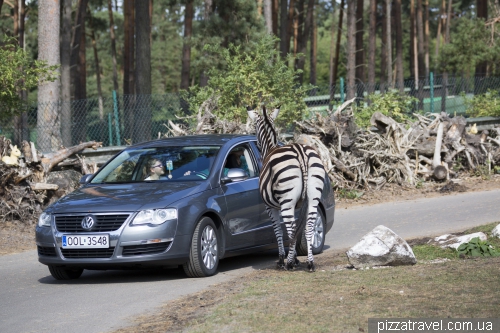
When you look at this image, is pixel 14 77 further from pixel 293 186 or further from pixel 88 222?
pixel 293 186

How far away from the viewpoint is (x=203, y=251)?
32.0 feet

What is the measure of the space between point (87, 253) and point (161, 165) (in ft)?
5.68

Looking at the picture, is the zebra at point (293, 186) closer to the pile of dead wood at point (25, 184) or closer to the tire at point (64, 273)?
the tire at point (64, 273)

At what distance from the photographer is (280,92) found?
20.5 meters

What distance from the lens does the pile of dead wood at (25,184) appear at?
49.5ft

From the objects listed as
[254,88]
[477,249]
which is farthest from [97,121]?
[477,249]

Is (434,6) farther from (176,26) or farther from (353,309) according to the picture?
(353,309)

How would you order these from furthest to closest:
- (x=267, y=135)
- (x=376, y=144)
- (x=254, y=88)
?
1. (x=254, y=88)
2. (x=376, y=144)
3. (x=267, y=135)

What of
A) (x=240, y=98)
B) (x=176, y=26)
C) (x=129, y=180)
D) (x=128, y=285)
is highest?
(x=176, y=26)

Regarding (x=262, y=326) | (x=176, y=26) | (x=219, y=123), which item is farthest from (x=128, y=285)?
(x=176, y=26)

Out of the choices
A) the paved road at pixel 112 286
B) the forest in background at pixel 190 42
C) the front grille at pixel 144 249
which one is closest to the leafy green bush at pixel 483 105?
the forest in background at pixel 190 42

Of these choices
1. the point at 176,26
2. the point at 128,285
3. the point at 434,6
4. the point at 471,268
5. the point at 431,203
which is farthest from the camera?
the point at 434,6

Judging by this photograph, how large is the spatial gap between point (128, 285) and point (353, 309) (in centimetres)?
352

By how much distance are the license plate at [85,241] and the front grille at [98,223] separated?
86 millimetres
